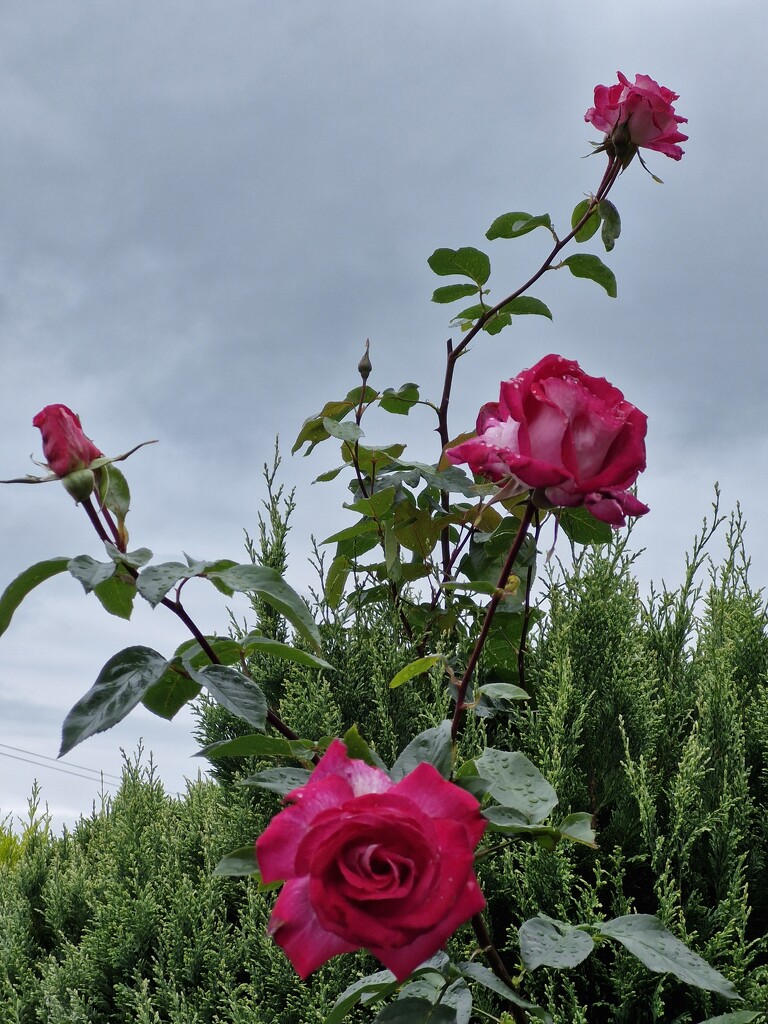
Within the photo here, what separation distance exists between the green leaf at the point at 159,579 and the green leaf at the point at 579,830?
68 centimetres

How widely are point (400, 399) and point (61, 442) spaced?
154cm

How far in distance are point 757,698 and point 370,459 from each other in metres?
1.36

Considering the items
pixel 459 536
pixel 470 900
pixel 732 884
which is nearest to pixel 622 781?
pixel 732 884

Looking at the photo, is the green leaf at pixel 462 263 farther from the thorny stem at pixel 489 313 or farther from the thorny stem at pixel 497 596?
the thorny stem at pixel 497 596

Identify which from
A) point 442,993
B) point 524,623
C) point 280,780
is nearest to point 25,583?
point 280,780

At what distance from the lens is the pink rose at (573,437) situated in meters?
1.22

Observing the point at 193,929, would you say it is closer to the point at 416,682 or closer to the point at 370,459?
the point at 416,682

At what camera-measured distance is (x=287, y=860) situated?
3.40 feet

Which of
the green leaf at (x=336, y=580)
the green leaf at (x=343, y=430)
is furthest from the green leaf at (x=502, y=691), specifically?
the green leaf at (x=336, y=580)

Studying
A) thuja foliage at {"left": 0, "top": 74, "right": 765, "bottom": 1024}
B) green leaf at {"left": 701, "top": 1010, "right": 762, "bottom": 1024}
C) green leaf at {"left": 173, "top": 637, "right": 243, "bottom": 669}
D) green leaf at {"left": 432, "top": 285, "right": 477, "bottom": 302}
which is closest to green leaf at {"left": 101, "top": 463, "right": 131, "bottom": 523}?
thuja foliage at {"left": 0, "top": 74, "right": 765, "bottom": 1024}

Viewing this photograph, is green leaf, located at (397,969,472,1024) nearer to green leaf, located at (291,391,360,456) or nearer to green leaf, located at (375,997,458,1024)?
green leaf, located at (375,997,458,1024)

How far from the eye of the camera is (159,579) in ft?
4.36

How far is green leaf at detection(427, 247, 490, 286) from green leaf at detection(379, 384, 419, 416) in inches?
13.8

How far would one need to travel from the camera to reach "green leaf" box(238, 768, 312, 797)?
1296mm
